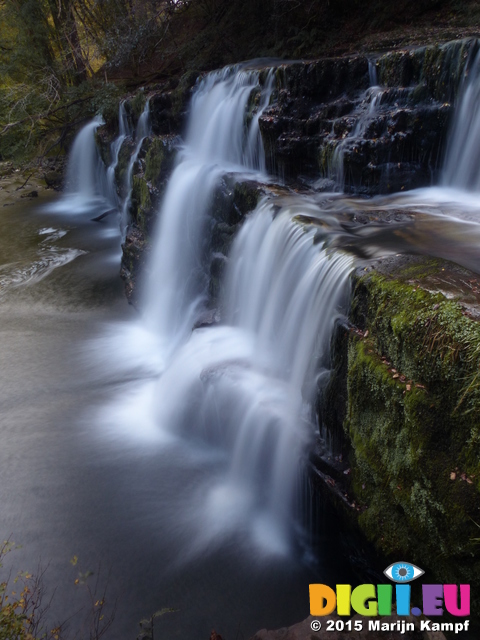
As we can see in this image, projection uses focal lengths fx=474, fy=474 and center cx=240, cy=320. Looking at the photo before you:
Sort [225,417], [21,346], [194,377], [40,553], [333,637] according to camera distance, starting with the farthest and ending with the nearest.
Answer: [21,346] < [194,377] < [225,417] < [40,553] < [333,637]

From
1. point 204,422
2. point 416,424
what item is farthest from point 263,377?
point 416,424

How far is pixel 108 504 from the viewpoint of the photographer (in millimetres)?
5832

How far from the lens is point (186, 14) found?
1798 centimetres

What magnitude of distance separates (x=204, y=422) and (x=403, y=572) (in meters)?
3.39

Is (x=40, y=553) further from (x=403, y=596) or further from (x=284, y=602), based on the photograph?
(x=403, y=596)

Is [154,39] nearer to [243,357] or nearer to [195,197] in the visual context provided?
[195,197]

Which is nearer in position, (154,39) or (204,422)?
(204,422)

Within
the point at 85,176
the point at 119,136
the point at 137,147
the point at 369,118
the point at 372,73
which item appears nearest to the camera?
the point at 369,118

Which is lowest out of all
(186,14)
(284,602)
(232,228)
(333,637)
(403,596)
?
(284,602)

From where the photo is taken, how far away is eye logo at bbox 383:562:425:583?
370 centimetres

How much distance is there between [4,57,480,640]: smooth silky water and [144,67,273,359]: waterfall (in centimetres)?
7

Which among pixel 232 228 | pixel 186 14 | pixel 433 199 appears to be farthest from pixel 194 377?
pixel 186 14

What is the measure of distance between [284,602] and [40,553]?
272 cm

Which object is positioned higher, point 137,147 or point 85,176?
point 137,147
